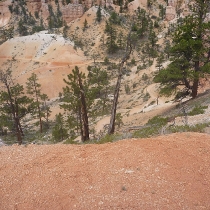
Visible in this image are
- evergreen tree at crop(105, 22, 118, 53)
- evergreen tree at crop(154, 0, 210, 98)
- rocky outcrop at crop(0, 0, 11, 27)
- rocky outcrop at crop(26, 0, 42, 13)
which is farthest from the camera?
rocky outcrop at crop(26, 0, 42, 13)

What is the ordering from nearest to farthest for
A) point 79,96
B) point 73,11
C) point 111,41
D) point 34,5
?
1. point 79,96
2. point 111,41
3. point 73,11
4. point 34,5

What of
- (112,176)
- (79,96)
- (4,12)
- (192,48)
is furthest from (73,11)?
(112,176)

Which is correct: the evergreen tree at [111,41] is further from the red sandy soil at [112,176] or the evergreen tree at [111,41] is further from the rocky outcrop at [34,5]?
the red sandy soil at [112,176]

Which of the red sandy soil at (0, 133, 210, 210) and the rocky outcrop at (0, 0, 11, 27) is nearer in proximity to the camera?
the red sandy soil at (0, 133, 210, 210)

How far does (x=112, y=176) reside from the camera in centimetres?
768

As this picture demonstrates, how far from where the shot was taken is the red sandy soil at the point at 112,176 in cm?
680

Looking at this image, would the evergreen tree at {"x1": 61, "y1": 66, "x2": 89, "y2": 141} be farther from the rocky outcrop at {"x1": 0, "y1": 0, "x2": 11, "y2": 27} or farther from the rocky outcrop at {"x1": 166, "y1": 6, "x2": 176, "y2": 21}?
the rocky outcrop at {"x1": 0, "y1": 0, "x2": 11, "y2": 27}

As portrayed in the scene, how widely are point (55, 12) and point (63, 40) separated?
4436 centimetres

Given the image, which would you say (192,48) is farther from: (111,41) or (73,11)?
(73,11)

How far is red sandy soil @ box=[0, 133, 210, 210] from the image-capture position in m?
6.80

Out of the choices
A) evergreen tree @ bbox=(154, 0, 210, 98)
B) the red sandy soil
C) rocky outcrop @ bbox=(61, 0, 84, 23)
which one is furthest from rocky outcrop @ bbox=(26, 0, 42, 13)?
the red sandy soil

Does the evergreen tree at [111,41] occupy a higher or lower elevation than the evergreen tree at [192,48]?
lower

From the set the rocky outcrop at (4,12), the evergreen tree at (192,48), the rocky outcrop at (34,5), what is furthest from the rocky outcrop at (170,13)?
the rocky outcrop at (4,12)

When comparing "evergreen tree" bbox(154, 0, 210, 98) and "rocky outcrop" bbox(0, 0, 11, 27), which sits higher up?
"evergreen tree" bbox(154, 0, 210, 98)
